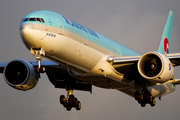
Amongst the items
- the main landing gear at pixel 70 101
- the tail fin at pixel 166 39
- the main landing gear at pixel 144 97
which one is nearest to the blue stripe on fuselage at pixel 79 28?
the main landing gear at pixel 144 97

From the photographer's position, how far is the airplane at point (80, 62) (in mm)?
24078

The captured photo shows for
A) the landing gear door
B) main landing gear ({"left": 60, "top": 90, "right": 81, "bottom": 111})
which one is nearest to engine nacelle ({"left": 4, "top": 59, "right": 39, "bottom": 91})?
main landing gear ({"left": 60, "top": 90, "right": 81, "bottom": 111})

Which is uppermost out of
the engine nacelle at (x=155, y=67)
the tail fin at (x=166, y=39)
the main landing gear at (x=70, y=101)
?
the tail fin at (x=166, y=39)

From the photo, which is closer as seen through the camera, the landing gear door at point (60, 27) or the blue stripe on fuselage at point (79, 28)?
the blue stripe on fuselage at point (79, 28)

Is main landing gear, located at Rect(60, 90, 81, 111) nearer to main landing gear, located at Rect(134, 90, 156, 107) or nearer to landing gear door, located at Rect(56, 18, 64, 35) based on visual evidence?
main landing gear, located at Rect(134, 90, 156, 107)

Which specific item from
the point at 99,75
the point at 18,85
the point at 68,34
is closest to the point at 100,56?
the point at 99,75

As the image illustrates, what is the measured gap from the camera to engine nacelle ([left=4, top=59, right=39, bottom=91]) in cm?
3219

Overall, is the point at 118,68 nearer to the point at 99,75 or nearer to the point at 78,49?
the point at 99,75

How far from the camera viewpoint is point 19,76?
32594 millimetres

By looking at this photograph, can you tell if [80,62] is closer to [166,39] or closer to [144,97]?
[144,97]

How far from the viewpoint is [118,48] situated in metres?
31.8

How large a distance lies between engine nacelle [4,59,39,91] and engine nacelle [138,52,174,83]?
32.8 ft

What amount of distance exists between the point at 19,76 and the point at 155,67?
12.1 meters

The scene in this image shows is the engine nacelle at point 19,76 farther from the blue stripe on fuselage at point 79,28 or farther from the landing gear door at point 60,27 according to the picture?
the landing gear door at point 60,27
